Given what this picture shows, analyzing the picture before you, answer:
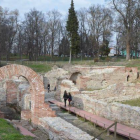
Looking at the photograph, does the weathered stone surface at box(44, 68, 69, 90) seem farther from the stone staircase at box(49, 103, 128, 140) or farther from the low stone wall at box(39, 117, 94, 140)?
the low stone wall at box(39, 117, 94, 140)

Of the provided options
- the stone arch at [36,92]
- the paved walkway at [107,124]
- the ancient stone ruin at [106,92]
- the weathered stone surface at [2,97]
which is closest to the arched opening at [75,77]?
the ancient stone ruin at [106,92]

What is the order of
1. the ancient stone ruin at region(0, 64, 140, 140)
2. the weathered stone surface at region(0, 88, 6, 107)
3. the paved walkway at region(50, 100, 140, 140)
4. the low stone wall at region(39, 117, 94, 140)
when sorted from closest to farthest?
the low stone wall at region(39, 117, 94, 140), the paved walkway at region(50, 100, 140, 140), the ancient stone ruin at region(0, 64, 140, 140), the weathered stone surface at region(0, 88, 6, 107)

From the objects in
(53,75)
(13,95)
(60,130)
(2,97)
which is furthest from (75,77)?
(60,130)

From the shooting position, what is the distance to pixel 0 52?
3494 centimetres

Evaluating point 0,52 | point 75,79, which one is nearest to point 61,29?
point 0,52

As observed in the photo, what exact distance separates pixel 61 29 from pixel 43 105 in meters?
39.4

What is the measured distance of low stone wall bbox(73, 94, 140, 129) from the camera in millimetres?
9508

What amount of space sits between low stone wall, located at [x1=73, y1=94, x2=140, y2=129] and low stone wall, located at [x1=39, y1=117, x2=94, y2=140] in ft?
8.87

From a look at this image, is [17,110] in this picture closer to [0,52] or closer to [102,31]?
[0,52]

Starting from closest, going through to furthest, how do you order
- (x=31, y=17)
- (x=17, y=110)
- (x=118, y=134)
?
(x=118, y=134), (x=17, y=110), (x=31, y=17)

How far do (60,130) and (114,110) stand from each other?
135 inches

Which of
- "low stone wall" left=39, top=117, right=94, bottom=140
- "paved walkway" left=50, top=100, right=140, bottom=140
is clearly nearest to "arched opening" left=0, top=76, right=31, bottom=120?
"paved walkway" left=50, top=100, right=140, bottom=140

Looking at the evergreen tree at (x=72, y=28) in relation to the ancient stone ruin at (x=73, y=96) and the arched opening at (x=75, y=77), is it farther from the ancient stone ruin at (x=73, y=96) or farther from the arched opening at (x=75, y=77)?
the ancient stone ruin at (x=73, y=96)

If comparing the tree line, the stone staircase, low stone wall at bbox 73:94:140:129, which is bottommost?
the stone staircase
